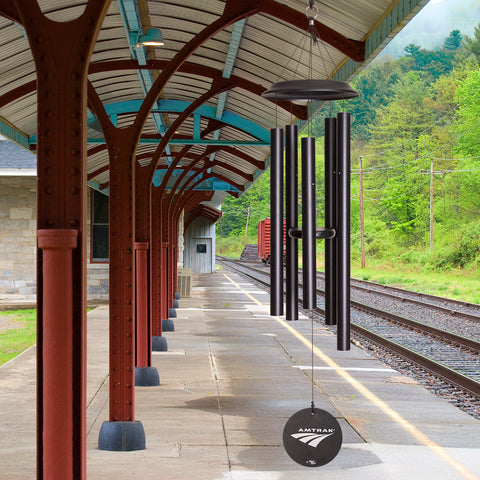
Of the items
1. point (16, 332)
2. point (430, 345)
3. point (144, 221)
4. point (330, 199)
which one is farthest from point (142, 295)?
point (16, 332)

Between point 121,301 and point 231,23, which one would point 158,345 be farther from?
point 231,23

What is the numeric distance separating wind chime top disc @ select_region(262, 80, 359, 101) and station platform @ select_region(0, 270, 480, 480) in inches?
116

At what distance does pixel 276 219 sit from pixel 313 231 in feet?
1.87

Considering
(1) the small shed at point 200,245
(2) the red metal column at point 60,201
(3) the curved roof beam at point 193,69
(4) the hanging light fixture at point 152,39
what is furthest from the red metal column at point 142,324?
(1) the small shed at point 200,245

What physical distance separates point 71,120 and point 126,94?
27.5 feet

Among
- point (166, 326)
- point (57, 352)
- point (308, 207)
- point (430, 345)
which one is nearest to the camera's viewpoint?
point (57, 352)

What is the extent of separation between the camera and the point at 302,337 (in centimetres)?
1655

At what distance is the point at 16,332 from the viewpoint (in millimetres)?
18281

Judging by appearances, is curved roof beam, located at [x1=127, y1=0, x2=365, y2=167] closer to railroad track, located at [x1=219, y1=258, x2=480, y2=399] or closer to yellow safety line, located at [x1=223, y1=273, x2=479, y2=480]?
yellow safety line, located at [x1=223, y1=273, x2=479, y2=480]

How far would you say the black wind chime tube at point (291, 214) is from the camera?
5.85 meters

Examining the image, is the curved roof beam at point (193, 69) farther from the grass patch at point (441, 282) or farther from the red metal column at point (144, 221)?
the grass patch at point (441, 282)

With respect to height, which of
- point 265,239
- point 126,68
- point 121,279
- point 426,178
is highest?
point 426,178

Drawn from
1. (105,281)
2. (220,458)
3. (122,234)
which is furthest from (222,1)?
(105,281)

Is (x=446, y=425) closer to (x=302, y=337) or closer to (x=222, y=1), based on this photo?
(x=222, y=1)
